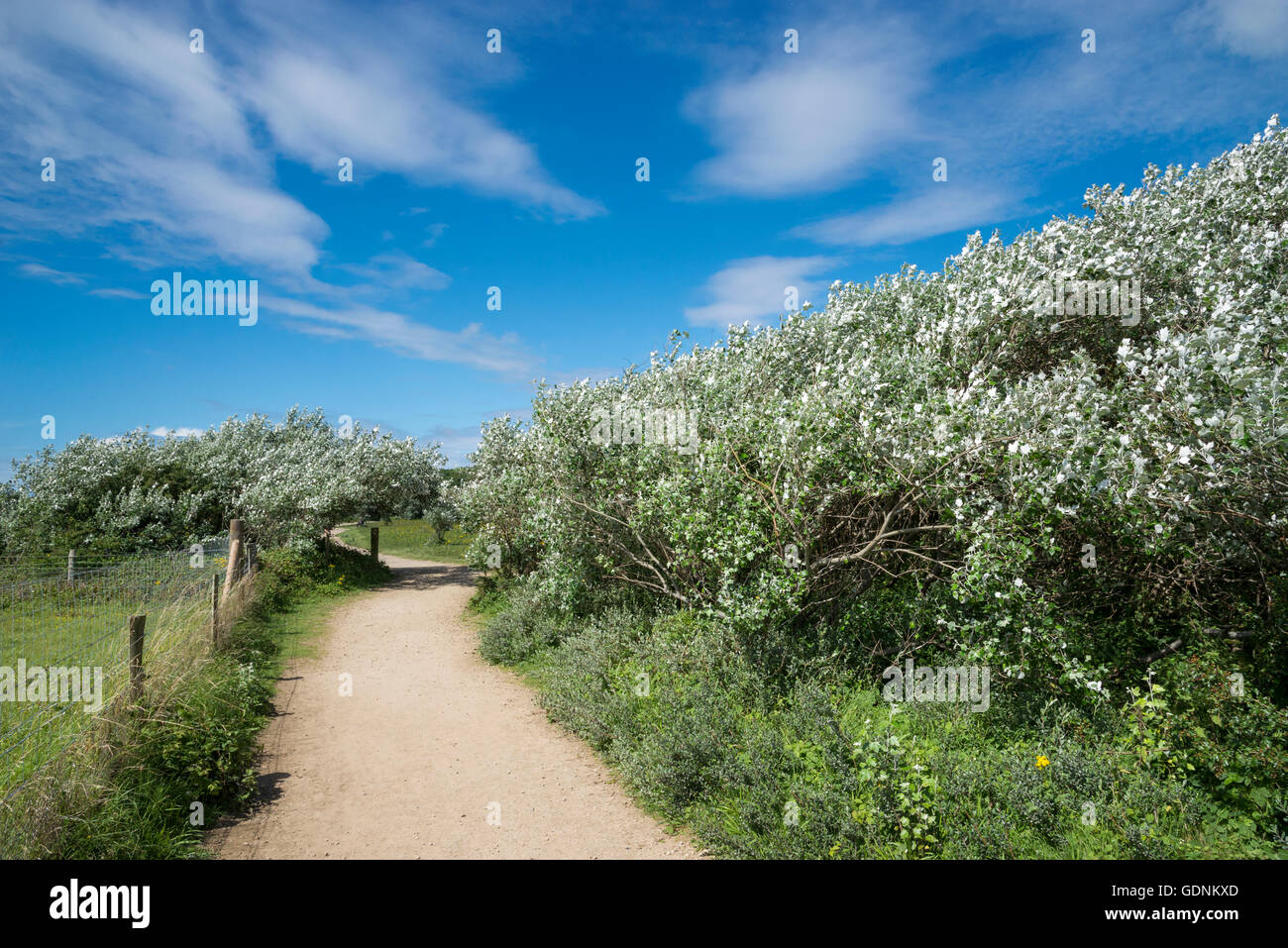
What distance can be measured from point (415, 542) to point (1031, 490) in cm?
3471

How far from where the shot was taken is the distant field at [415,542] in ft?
104

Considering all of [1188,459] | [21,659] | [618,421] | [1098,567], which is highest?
[618,421]

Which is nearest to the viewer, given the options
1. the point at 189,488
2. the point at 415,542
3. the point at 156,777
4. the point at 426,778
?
the point at 156,777

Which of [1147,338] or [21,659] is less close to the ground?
[1147,338]

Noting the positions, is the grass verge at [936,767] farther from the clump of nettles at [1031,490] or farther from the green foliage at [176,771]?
the green foliage at [176,771]

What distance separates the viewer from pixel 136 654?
633cm

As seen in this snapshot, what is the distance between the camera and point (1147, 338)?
755 centimetres

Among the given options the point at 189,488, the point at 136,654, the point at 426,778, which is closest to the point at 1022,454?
the point at 426,778

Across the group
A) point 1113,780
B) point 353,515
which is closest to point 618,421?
point 1113,780

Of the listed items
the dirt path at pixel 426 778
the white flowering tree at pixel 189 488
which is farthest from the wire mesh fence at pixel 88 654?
the white flowering tree at pixel 189 488

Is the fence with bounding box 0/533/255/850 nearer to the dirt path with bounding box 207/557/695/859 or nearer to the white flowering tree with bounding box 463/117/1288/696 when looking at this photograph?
the dirt path with bounding box 207/557/695/859

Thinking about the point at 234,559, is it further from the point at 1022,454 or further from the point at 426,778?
the point at 1022,454
